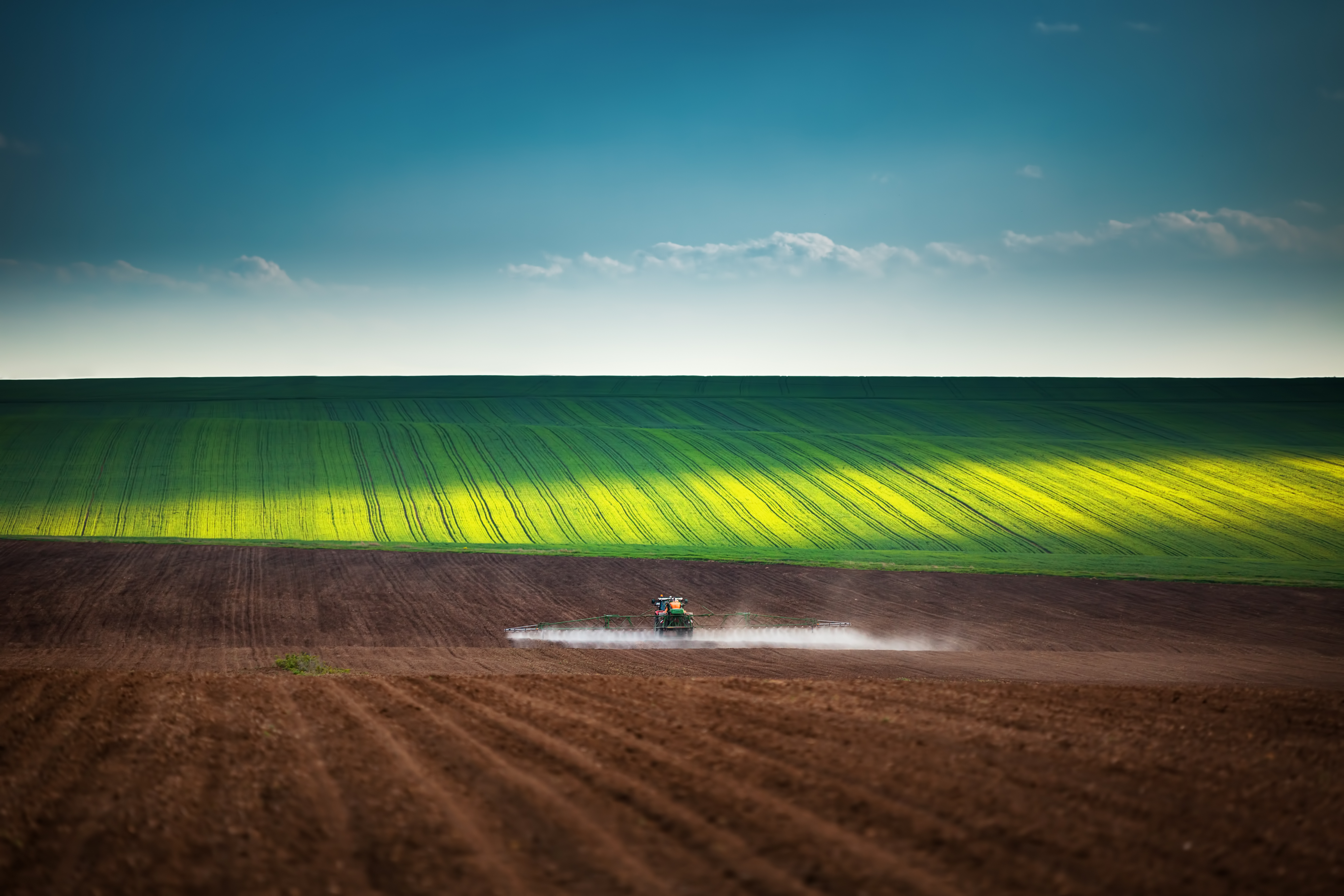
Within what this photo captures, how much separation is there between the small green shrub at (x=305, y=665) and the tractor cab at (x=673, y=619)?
34.5 feet

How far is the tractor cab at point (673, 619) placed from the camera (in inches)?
1142

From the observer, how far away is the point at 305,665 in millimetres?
22938

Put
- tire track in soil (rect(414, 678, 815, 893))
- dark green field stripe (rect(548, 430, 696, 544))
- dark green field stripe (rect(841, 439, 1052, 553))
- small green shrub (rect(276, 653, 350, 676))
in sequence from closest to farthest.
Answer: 1. tire track in soil (rect(414, 678, 815, 893))
2. small green shrub (rect(276, 653, 350, 676))
3. dark green field stripe (rect(841, 439, 1052, 553))
4. dark green field stripe (rect(548, 430, 696, 544))

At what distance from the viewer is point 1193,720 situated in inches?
551

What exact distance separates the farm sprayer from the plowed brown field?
17.7ft

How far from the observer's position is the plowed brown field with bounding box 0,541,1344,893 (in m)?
8.68

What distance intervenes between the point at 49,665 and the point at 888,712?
21.1m

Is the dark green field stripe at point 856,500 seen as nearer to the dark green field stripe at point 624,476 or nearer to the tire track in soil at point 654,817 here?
the dark green field stripe at point 624,476

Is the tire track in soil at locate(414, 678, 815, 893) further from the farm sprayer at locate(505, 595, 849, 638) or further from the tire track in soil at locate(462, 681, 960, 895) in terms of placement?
the farm sprayer at locate(505, 595, 849, 638)

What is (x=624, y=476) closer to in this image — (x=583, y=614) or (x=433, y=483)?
(x=433, y=483)

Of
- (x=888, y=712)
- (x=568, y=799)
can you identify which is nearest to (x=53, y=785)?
(x=568, y=799)

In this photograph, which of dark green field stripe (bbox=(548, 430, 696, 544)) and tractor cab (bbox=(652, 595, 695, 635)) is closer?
tractor cab (bbox=(652, 595, 695, 635))

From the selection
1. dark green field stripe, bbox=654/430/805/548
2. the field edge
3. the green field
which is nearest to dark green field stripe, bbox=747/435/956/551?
the green field

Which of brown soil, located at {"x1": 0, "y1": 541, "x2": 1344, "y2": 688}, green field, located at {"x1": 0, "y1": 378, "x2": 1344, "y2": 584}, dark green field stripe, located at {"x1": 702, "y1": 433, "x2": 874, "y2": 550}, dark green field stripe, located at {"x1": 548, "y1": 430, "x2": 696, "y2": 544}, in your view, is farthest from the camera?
dark green field stripe, located at {"x1": 548, "y1": 430, "x2": 696, "y2": 544}
